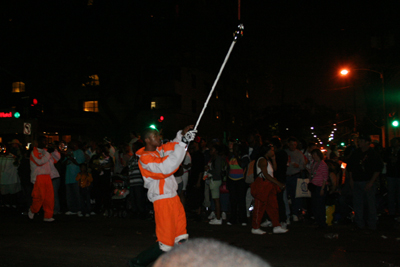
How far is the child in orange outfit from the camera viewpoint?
407 inches

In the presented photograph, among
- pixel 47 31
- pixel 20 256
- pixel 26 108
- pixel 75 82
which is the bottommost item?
pixel 20 256

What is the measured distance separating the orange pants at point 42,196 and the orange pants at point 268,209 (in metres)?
5.04

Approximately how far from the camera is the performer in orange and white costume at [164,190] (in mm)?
4152

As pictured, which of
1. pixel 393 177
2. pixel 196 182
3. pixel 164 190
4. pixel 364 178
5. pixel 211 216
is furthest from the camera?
pixel 211 216

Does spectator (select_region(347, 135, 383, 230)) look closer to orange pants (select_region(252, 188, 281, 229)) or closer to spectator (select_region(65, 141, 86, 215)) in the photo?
orange pants (select_region(252, 188, 281, 229))

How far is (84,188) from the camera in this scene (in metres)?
10.4

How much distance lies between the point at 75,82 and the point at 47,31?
176 inches

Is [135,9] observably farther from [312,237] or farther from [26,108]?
[312,237]

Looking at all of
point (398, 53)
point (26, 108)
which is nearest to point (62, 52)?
Answer: point (26, 108)

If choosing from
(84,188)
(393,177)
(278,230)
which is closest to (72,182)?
(84,188)

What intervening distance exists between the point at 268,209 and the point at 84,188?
5277 mm

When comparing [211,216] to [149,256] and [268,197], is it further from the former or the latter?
[149,256]

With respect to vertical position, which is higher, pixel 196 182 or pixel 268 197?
pixel 196 182

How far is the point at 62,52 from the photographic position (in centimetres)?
1848
